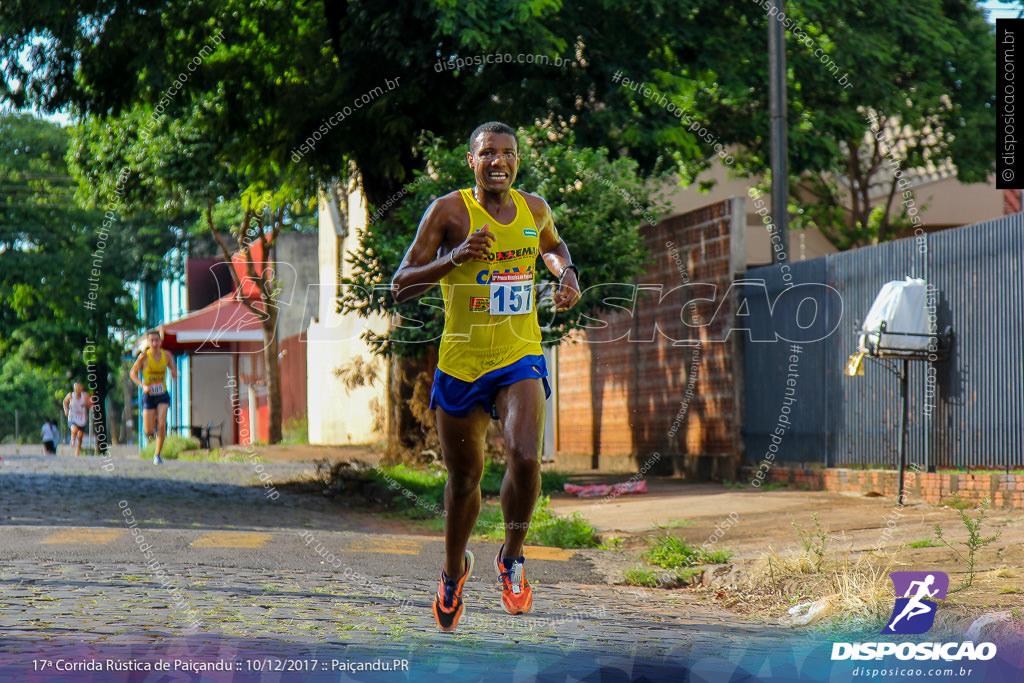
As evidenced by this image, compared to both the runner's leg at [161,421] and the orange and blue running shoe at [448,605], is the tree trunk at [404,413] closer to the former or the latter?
the runner's leg at [161,421]

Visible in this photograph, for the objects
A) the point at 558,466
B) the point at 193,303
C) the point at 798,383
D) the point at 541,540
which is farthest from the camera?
the point at 193,303

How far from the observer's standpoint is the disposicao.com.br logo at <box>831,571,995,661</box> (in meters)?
4.88

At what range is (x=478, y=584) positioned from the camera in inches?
293

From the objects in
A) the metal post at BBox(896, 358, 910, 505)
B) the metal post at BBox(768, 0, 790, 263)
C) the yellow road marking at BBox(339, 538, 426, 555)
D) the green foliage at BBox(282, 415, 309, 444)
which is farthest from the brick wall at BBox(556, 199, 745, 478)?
the green foliage at BBox(282, 415, 309, 444)

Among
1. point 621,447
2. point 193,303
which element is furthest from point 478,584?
point 193,303

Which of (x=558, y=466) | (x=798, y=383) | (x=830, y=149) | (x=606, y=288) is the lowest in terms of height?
(x=558, y=466)

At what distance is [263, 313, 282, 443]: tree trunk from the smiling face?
22957 millimetres

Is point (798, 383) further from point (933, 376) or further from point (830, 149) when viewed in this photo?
point (830, 149)

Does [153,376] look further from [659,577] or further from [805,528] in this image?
[659,577]

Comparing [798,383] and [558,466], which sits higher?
[798,383]

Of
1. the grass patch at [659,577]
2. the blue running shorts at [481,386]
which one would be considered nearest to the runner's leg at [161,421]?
the grass patch at [659,577]

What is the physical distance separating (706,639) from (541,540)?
455 centimetres

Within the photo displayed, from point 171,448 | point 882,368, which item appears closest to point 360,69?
point 882,368

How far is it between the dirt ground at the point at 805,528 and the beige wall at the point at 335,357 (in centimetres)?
1216
